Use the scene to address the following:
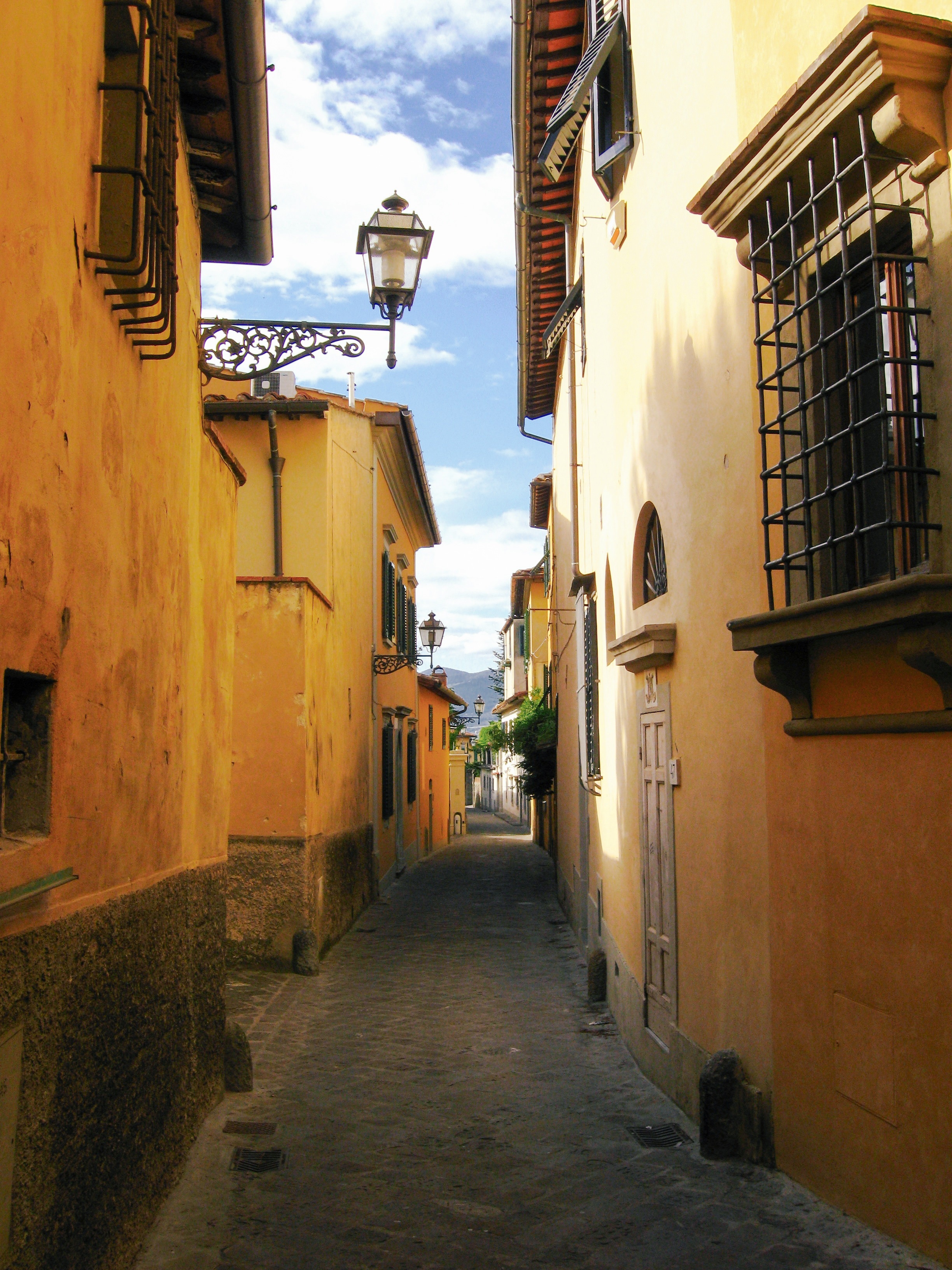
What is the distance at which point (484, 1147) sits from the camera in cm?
570

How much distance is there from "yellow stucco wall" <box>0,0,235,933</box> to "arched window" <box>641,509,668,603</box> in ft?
10.2

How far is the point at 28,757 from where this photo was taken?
3246 mm

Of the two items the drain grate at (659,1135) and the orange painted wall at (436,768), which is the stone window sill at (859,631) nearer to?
the drain grate at (659,1135)

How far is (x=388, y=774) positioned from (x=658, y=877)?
1188 cm

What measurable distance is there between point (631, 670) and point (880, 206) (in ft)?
13.2

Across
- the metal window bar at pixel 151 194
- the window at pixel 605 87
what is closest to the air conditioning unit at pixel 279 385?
the window at pixel 605 87

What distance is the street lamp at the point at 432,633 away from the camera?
2220 cm

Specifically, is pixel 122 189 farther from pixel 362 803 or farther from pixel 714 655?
pixel 362 803

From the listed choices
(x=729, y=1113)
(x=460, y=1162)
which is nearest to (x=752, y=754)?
(x=729, y=1113)

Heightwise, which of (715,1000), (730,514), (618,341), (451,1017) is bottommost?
(451,1017)

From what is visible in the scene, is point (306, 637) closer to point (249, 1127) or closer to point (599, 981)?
point (599, 981)

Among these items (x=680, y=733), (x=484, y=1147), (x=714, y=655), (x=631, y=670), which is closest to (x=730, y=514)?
(x=714, y=655)

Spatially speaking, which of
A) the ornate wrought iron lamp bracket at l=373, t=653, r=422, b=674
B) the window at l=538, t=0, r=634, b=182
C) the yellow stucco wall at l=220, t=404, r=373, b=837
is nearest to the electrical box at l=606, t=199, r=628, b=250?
the window at l=538, t=0, r=634, b=182

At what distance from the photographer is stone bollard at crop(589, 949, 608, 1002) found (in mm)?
9453
